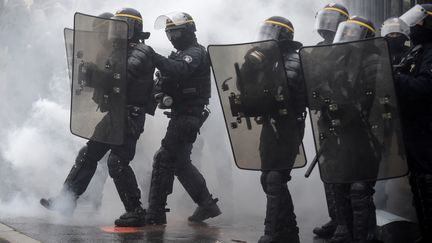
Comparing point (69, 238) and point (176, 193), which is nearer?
point (69, 238)

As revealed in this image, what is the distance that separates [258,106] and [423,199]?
3.97 feet

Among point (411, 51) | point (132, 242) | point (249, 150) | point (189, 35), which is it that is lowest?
point (132, 242)

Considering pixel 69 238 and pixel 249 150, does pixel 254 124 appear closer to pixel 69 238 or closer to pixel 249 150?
pixel 249 150

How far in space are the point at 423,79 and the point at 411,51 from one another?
0.34 meters

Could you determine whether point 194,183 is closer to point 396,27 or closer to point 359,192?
point 359,192

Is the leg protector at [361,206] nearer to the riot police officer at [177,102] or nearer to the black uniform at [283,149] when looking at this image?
the black uniform at [283,149]

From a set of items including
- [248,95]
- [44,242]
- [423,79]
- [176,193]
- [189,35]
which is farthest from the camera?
[176,193]

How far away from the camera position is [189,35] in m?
7.43

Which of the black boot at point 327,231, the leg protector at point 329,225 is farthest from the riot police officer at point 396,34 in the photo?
the black boot at point 327,231

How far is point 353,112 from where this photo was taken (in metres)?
5.36

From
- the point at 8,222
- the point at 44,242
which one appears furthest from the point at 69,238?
the point at 8,222

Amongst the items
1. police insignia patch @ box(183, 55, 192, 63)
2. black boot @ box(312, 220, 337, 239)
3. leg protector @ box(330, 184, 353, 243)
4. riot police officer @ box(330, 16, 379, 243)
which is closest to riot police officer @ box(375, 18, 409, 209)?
riot police officer @ box(330, 16, 379, 243)

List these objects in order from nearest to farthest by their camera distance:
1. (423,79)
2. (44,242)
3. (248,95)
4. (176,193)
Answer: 1. (423,79)
2. (248,95)
3. (44,242)
4. (176,193)

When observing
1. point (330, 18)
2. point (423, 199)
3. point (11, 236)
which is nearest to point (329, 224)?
point (423, 199)
